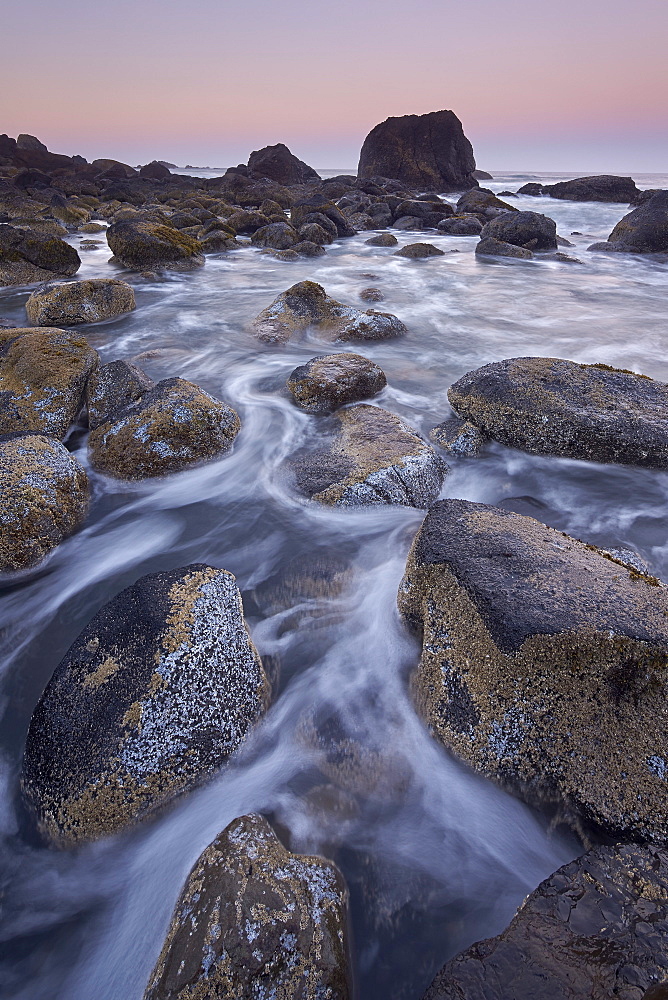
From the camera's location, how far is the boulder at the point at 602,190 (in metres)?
25.7

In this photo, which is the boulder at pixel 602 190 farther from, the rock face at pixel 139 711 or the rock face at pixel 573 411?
the rock face at pixel 139 711

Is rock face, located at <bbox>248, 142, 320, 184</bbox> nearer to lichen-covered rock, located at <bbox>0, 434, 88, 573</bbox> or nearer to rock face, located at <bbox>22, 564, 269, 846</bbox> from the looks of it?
lichen-covered rock, located at <bbox>0, 434, 88, 573</bbox>

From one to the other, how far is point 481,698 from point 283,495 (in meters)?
2.36

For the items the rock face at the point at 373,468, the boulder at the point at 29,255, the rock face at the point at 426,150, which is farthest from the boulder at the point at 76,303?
the rock face at the point at 426,150

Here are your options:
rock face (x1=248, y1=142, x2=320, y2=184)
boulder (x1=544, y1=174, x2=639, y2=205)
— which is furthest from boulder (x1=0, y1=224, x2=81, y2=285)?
rock face (x1=248, y1=142, x2=320, y2=184)

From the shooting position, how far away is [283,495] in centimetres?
406

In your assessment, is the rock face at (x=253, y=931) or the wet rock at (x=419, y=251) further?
the wet rock at (x=419, y=251)

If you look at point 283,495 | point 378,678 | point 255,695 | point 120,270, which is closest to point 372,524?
point 283,495

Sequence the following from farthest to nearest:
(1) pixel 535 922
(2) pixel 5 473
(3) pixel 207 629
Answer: (2) pixel 5 473 < (3) pixel 207 629 < (1) pixel 535 922

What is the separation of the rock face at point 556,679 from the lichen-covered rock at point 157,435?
2.48m

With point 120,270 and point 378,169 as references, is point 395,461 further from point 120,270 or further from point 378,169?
point 378,169

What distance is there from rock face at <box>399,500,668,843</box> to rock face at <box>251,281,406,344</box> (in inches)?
204

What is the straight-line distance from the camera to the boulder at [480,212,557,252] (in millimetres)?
14305

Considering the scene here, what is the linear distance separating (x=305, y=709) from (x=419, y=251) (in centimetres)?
1404
